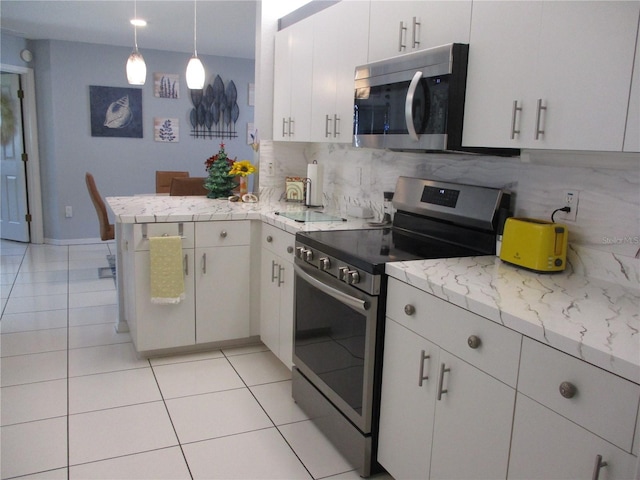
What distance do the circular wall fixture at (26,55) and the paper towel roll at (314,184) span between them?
4.56 metres

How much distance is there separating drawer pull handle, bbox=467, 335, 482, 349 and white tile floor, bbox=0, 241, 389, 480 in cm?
94

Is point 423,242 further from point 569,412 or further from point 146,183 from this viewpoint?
point 146,183

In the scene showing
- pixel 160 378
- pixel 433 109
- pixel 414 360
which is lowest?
pixel 160 378

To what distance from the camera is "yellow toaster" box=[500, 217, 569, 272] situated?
1.76 m

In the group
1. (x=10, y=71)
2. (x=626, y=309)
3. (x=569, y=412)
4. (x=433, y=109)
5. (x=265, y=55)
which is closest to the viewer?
(x=569, y=412)

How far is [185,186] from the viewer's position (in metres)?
4.38

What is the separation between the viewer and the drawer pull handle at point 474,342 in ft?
4.81

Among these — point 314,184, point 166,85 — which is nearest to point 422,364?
point 314,184

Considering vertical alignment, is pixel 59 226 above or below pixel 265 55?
below

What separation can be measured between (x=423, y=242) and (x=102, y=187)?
208 inches

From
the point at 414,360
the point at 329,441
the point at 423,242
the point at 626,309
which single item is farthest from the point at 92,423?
the point at 626,309

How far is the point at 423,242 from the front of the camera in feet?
7.75

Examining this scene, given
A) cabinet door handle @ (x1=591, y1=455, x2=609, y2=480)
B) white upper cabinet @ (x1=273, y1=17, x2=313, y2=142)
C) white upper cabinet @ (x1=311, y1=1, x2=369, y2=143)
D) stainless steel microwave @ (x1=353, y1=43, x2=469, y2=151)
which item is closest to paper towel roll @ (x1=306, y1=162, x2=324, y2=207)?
white upper cabinet @ (x1=273, y1=17, x2=313, y2=142)

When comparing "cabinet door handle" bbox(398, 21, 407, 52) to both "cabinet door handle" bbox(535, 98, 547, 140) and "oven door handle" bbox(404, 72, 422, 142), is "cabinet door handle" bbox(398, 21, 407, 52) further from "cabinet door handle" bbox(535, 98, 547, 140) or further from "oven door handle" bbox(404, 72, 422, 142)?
"cabinet door handle" bbox(535, 98, 547, 140)
